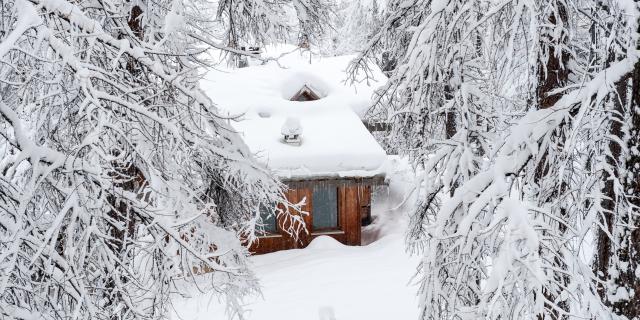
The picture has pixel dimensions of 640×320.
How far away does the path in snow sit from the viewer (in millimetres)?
11680

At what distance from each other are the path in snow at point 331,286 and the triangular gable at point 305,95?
15.5 ft

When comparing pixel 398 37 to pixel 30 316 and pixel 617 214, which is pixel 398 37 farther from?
pixel 30 316

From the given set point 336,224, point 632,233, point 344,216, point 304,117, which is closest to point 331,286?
point 344,216

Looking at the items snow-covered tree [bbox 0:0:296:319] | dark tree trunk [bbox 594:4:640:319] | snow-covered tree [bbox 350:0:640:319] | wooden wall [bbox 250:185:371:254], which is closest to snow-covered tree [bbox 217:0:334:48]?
snow-covered tree [bbox 350:0:640:319]

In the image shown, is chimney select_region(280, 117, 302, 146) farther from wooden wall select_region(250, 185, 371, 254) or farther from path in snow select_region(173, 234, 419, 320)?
path in snow select_region(173, 234, 419, 320)

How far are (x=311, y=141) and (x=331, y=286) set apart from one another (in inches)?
158

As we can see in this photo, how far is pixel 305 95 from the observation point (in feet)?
57.5

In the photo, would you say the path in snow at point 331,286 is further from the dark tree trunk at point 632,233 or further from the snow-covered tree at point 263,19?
the dark tree trunk at point 632,233

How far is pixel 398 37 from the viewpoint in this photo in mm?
8203

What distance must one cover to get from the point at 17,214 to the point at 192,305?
9.81 m

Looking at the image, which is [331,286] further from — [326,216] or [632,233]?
[632,233]

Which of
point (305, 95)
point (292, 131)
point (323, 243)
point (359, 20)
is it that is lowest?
point (323, 243)

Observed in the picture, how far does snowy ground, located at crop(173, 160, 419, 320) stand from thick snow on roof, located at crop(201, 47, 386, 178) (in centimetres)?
220

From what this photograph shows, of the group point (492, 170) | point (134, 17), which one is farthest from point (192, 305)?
point (492, 170)
